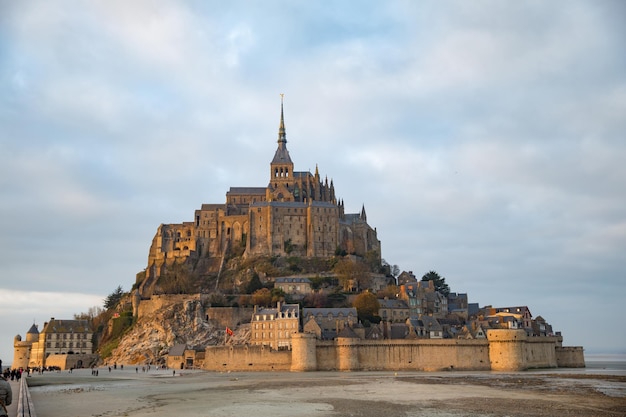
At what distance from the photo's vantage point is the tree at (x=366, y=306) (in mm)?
70438

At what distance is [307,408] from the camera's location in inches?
1260

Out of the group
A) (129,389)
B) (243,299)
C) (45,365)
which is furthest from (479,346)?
(45,365)

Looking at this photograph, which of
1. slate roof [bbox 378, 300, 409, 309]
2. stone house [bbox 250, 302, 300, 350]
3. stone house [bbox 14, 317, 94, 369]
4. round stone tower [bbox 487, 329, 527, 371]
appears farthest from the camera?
stone house [bbox 14, 317, 94, 369]

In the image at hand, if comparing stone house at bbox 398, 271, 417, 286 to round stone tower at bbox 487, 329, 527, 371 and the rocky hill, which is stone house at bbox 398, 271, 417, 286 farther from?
the rocky hill

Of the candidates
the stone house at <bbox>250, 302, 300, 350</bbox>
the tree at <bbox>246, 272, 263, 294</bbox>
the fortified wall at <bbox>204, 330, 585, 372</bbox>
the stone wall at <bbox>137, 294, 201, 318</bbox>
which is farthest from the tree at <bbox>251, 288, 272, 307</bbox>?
the fortified wall at <bbox>204, 330, 585, 372</bbox>

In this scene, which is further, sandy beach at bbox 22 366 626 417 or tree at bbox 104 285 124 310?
tree at bbox 104 285 124 310

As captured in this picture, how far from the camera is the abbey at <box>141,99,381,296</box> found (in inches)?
3593

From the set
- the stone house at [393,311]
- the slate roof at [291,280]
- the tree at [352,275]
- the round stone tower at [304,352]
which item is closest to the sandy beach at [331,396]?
the round stone tower at [304,352]

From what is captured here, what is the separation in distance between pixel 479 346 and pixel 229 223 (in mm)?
46533

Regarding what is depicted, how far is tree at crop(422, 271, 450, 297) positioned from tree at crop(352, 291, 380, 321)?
67.4 feet

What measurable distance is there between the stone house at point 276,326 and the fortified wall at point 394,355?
3095 millimetres

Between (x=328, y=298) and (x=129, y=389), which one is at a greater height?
(x=328, y=298)

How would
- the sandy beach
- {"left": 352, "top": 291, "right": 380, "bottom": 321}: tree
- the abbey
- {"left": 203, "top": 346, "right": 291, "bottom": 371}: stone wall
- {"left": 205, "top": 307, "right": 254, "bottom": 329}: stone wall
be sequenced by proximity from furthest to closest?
the abbey
{"left": 205, "top": 307, "right": 254, "bottom": 329}: stone wall
{"left": 352, "top": 291, "right": 380, "bottom": 321}: tree
{"left": 203, "top": 346, "right": 291, "bottom": 371}: stone wall
the sandy beach

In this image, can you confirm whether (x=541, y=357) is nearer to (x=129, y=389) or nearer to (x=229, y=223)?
→ (x=129, y=389)
